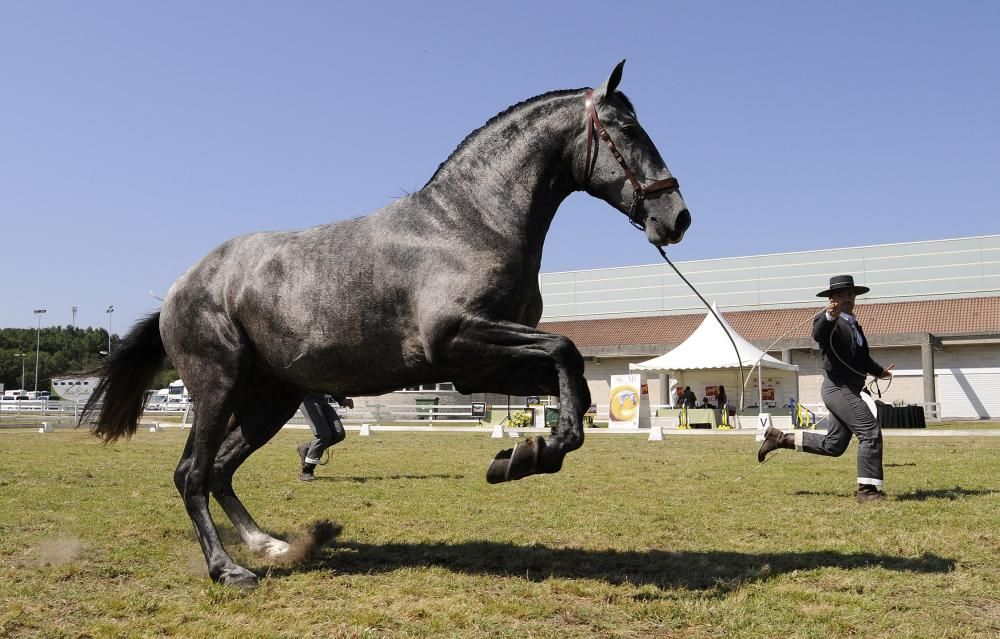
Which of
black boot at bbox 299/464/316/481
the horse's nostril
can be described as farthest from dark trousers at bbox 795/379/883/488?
black boot at bbox 299/464/316/481

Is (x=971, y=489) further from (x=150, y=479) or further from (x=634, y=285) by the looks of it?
(x=634, y=285)

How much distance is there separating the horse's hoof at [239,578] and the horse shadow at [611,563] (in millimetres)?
401

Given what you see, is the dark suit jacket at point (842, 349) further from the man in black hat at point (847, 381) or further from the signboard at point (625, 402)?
the signboard at point (625, 402)

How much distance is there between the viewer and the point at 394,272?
5.19m

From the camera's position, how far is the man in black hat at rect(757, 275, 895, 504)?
915 cm

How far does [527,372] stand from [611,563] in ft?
5.21

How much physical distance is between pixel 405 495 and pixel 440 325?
17.9 feet

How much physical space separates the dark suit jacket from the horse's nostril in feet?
16.5

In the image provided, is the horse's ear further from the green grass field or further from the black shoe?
the black shoe

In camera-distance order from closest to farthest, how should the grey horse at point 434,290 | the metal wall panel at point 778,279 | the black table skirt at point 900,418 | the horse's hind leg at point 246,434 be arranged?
1. the grey horse at point 434,290
2. the horse's hind leg at point 246,434
3. the black table skirt at point 900,418
4. the metal wall panel at point 778,279

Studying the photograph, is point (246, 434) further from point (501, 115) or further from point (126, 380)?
point (501, 115)

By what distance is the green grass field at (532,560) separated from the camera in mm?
4223

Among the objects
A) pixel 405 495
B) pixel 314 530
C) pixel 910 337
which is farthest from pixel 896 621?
pixel 910 337

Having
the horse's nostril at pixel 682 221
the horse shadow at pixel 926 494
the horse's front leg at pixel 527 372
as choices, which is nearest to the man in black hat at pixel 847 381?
the horse shadow at pixel 926 494
